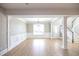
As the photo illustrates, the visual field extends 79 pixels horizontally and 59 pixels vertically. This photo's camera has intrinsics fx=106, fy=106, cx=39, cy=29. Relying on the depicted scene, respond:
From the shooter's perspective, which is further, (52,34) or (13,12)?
(52,34)

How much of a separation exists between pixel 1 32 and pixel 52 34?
11.2ft

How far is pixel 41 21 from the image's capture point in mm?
6883

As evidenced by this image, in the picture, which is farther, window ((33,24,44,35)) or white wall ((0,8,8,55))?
window ((33,24,44,35))

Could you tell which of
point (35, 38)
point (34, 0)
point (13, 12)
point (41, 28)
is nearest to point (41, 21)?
point (41, 28)

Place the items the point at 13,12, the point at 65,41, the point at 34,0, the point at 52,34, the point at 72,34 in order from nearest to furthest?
1. the point at 34,0
2. the point at 13,12
3. the point at 65,41
4. the point at 72,34
5. the point at 52,34

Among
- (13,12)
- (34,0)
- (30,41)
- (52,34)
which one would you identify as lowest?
(30,41)

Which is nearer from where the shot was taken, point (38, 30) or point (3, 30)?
point (3, 30)

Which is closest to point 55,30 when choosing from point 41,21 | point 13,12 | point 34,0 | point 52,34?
point 52,34

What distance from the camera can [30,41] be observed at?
668cm

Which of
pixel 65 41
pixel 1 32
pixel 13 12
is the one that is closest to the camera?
pixel 1 32

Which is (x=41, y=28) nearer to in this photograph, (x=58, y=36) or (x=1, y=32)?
(x=58, y=36)

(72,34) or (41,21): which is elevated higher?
(41,21)

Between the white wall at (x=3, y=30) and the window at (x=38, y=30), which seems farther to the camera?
the window at (x=38, y=30)

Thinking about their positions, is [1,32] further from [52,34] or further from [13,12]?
[52,34]
